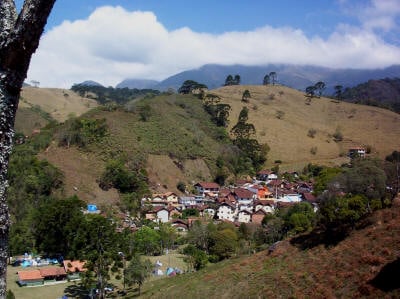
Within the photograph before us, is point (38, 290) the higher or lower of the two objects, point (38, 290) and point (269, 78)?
the lower

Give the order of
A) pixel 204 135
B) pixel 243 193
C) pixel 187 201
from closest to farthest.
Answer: pixel 187 201 → pixel 243 193 → pixel 204 135

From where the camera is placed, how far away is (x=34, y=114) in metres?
91.0

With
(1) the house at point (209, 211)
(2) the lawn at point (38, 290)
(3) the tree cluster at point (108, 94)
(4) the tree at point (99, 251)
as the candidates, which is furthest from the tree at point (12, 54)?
(3) the tree cluster at point (108, 94)

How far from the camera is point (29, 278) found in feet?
84.3

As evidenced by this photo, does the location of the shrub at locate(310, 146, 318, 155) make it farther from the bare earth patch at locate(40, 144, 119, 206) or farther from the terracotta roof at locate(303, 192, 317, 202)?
the bare earth patch at locate(40, 144, 119, 206)

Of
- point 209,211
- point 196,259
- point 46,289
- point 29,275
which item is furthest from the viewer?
point 209,211

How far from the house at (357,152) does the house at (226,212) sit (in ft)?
98.1

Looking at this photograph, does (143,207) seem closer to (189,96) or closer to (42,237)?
(42,237)

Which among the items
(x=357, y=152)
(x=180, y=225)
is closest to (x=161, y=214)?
(x=180, y=225)

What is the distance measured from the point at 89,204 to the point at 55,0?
41.7 metres

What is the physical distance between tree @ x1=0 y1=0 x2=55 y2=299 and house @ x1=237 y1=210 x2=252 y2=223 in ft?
143

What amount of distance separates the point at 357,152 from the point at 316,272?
181 feet

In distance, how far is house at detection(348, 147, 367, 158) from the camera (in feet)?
217

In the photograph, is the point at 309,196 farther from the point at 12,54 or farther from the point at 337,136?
the point at 12,54
